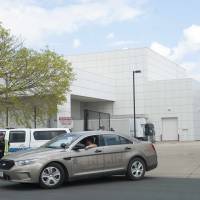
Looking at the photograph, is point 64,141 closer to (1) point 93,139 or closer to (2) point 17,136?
(1) point 93,139

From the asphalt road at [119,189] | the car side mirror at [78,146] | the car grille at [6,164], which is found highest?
the car side mirror at [78,146]

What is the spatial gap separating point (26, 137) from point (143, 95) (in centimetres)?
4749

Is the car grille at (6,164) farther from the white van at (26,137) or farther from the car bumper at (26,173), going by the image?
the white van at (26,137)

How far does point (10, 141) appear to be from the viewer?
2169cm

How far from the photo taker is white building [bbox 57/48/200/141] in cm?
6550

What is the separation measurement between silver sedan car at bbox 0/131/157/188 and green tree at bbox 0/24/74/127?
17.8 m

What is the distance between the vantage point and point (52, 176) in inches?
530

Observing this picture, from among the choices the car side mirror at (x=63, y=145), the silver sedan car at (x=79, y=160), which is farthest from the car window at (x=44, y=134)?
the car side mirror at (x=63, y=145)

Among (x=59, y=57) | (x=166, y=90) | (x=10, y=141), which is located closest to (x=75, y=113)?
(x=166, y=90)

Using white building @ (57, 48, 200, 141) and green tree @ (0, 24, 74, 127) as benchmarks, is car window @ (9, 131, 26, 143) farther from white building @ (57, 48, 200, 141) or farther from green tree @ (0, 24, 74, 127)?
white building @ (57, 48, 200, 141)

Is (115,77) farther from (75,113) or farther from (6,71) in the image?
(6,71)

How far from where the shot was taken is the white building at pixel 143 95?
65500 millimetres

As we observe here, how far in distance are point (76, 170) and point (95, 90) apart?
49.2 m

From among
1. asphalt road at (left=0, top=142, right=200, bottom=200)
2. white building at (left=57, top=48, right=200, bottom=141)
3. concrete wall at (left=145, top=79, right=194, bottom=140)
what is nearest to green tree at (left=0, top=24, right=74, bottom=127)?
asphalt road at (left=0, top=142, right=200, bottom=200)
